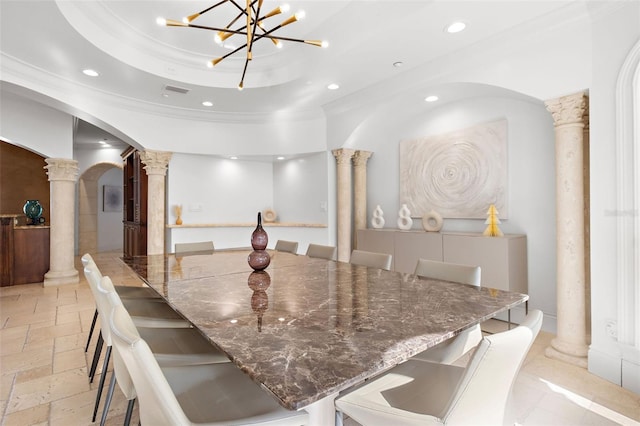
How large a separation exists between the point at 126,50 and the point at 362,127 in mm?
3024

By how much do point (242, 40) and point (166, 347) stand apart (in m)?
3.32

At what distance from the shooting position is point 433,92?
3.85 m

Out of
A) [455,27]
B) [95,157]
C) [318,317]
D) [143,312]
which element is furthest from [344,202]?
[95,157]

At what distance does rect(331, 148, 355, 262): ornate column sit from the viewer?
511cm

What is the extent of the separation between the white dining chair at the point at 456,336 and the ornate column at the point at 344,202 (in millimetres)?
2788

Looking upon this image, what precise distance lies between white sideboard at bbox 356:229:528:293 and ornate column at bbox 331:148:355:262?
1038 mm

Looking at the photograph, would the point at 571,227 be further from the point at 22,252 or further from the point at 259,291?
the point at 22,252

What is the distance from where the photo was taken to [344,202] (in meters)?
5.14

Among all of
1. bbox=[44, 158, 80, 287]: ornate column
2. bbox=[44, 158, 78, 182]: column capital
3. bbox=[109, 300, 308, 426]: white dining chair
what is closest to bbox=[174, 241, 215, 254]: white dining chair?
bbox=[109, 300, 308, 426]: white dining chair

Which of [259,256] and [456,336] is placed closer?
[456,336]

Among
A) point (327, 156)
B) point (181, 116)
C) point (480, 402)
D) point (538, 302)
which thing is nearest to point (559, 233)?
point (538, 302)

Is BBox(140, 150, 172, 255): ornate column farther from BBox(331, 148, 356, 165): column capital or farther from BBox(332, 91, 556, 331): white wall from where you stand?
BBox(332, 91, 556, 331): white wall

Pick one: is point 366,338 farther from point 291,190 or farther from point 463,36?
point 291,190

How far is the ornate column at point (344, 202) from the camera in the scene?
511 centimetres
